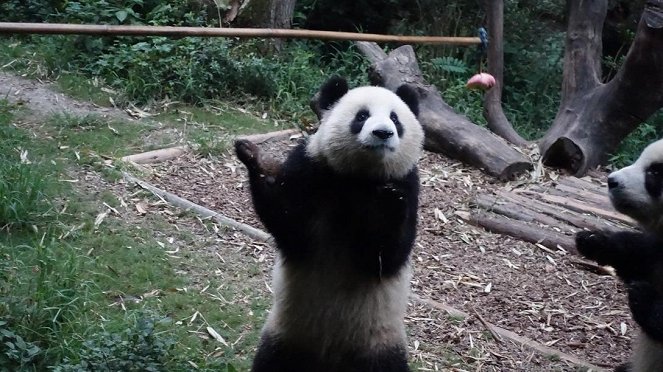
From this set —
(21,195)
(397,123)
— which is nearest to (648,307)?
(397,123)

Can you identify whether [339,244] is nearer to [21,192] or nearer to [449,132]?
[21,192]

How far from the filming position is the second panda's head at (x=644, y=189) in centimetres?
429

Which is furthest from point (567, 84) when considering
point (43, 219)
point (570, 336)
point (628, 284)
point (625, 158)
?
point (43, 219)

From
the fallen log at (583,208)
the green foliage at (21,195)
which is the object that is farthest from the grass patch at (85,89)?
the fallen log at (583,208)

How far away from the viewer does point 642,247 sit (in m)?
4.40

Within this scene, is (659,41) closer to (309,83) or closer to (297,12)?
(309,83)

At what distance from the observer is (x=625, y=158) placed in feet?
31.5

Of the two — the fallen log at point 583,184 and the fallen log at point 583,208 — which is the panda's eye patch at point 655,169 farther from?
the fallen log at point 583,184

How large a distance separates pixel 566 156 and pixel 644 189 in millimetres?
4171

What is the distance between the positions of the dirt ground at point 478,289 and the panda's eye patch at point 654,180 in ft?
4.48

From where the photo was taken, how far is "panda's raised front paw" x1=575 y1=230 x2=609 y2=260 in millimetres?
4566

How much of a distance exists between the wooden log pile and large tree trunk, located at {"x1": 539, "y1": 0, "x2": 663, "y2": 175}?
0.82 m

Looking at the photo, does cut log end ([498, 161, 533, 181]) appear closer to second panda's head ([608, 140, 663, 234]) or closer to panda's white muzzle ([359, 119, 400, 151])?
second panda's head ([608, 140, 663, 234])

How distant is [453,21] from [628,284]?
9590 millimetres
